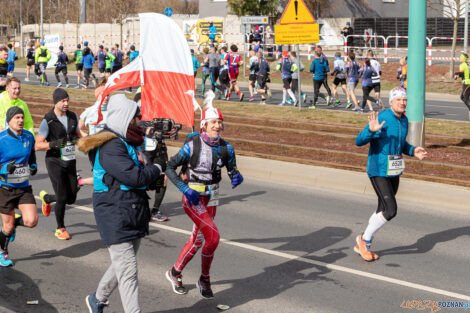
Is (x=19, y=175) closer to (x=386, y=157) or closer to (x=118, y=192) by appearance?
(x=118, y=192)

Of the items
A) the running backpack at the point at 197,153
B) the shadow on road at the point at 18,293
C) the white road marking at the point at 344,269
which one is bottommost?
the shadow on road at the point at 18,293

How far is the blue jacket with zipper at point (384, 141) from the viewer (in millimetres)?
7750

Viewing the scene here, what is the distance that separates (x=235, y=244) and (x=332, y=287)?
1.88 meters

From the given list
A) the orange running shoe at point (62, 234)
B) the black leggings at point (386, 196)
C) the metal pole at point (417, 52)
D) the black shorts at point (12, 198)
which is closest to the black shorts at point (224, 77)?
the metal pole at point (417, 52)

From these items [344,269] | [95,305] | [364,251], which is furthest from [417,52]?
[95,305]

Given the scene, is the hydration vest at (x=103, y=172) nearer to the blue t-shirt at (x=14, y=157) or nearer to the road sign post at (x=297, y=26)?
the blue t-shirt at (x=14, y=157)

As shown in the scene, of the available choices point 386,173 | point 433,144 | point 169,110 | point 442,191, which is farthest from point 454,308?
point 433,144

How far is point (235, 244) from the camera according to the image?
8.50m

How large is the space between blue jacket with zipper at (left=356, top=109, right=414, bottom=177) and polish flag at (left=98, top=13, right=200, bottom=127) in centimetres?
470

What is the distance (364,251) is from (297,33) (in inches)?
481

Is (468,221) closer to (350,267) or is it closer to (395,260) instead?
(395,260)

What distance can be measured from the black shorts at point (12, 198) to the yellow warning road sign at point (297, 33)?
12509 mm

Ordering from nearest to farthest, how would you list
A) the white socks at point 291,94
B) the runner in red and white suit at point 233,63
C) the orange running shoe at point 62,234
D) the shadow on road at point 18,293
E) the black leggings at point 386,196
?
the shadow on road at point 18,293 → the black leggings at point 386,196 → the orange running shoe at point 62,234 → the white socks at point 291,94 → the runner in red and white suit at point 233,63

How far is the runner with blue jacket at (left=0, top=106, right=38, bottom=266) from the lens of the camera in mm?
7402
